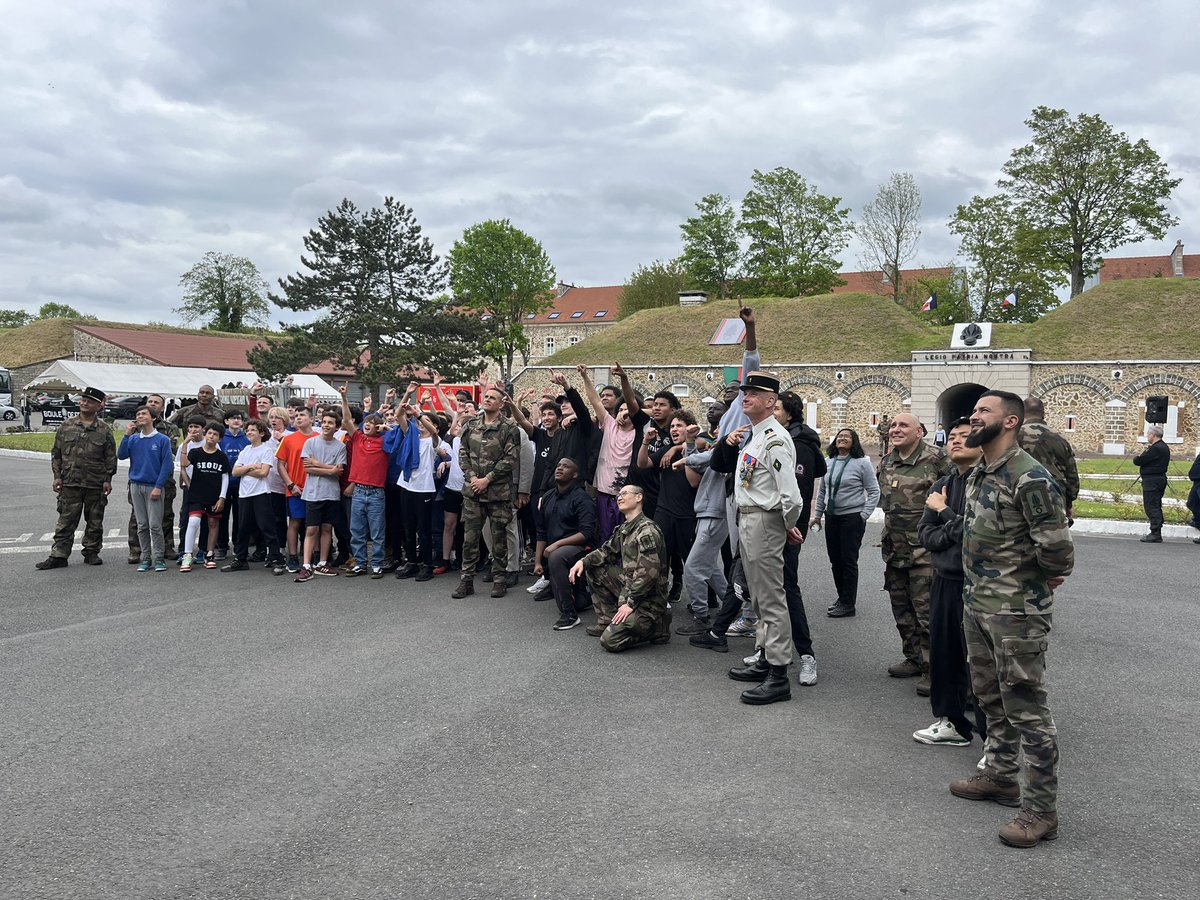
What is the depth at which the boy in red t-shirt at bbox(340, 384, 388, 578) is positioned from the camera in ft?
29.5

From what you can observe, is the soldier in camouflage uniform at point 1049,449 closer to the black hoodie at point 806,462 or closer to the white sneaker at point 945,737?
the black hoodie at point 806,462

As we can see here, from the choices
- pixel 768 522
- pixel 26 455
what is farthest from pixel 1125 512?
pixel 26 455

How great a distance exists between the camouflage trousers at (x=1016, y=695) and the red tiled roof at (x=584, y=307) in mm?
82214

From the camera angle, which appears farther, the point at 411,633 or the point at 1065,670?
the point at 411,633

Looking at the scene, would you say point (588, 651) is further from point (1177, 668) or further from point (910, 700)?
point (1177, 668)

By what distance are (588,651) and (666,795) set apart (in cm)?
250

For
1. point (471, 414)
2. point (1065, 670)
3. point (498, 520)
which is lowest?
point (1065, 670)

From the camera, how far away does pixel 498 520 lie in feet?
27.3

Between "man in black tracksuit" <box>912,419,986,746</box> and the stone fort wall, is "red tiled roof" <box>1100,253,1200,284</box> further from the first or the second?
"man in black tracksuit" <box>912,419,986,746</box>

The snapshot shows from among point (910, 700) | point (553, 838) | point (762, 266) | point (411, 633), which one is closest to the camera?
point (553, 838)

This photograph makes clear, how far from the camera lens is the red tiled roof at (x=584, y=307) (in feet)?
284

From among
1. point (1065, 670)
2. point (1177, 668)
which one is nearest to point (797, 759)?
point (1065, 670)

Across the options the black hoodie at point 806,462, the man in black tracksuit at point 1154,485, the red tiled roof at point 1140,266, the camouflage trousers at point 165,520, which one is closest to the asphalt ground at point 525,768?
the black hoodie at point 806,462

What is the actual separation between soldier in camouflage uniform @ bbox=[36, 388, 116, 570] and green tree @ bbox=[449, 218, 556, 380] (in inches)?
2106
